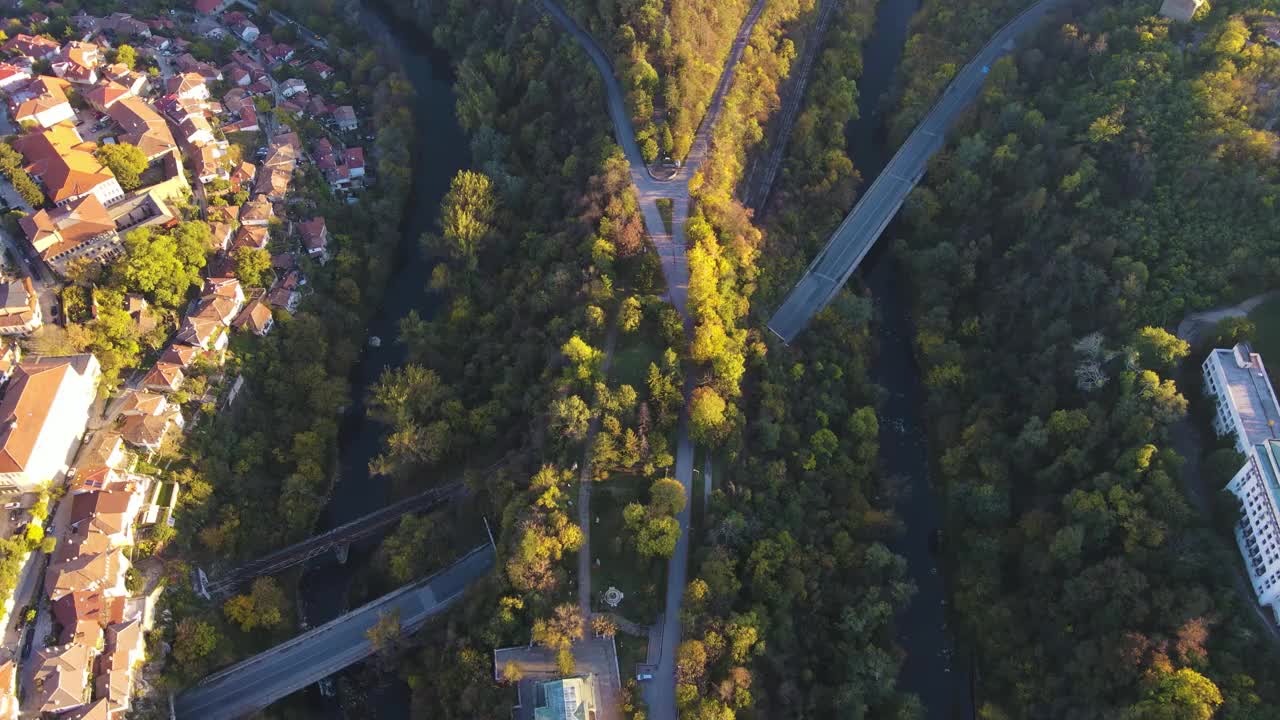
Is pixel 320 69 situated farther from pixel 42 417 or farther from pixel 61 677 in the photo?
pixel 61 677

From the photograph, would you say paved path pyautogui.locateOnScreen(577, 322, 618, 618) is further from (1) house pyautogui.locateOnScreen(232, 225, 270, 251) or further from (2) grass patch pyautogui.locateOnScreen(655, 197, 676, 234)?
(1) house pyautogui.locateOnScreen(232, 225, 270, 251)

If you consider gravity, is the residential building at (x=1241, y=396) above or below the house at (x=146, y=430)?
below

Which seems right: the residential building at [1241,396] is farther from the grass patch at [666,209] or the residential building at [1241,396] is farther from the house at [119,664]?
the house at [119,664]

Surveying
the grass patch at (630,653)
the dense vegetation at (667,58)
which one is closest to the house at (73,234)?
the dense vegetation at (667,58)

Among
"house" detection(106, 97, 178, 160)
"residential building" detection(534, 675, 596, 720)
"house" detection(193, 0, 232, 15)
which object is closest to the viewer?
"residential building" detection(534, 675, 596, 720)

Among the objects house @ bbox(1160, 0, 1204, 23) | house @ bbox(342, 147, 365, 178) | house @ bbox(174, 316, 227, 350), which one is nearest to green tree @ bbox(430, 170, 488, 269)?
house @ bbox(342, 147, 365, 178)

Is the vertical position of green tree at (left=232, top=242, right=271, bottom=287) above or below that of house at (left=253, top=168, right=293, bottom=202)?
below
